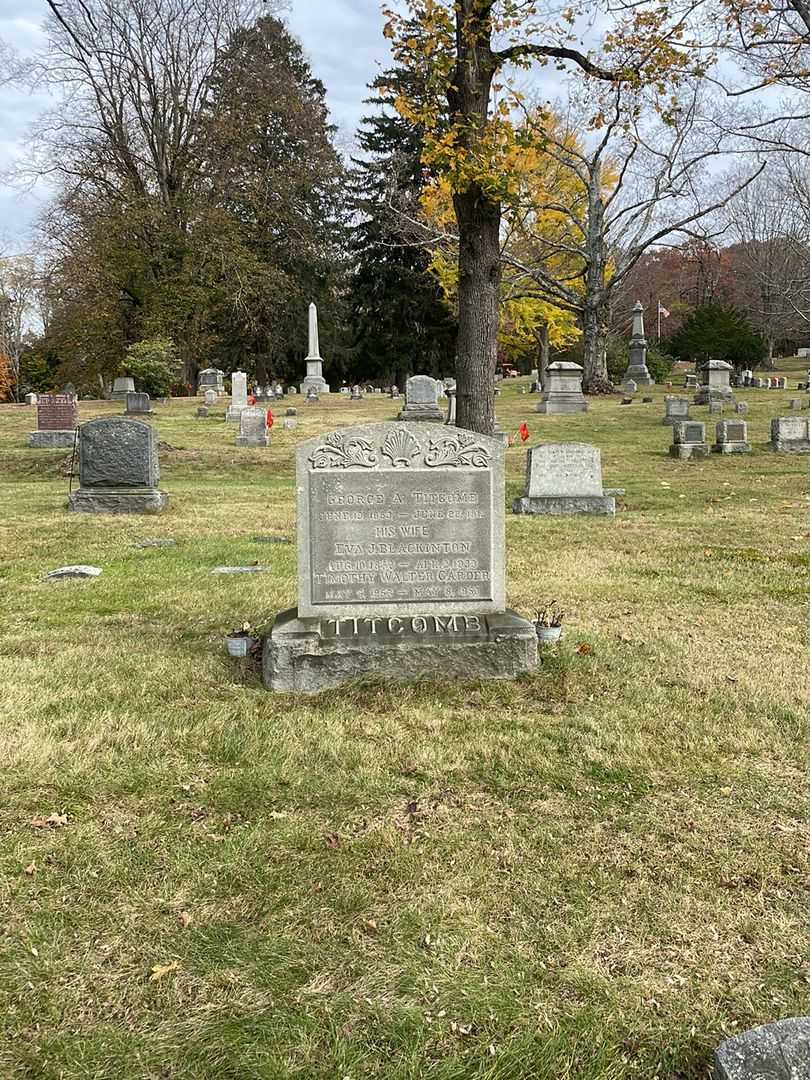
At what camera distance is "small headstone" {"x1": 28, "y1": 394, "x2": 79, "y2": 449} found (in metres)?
20.7

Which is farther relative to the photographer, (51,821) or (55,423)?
(55,423)

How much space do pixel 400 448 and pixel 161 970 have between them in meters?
3.12

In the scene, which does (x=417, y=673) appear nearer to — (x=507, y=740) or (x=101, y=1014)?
(x=507, y=740)

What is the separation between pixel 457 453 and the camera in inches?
193

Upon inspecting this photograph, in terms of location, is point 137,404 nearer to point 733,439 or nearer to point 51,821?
point 733,439

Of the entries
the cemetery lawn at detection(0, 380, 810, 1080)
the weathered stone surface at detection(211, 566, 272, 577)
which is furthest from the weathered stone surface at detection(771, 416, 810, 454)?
the weathered stone surface at detection(211, 566, 272, 577)

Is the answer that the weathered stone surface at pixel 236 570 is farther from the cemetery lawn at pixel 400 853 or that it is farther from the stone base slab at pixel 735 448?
the stone base slab at pixel 735 448

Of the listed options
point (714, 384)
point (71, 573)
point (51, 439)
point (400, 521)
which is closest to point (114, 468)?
point (71, 573)

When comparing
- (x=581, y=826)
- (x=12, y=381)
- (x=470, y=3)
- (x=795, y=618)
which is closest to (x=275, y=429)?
(x=470, y=3)

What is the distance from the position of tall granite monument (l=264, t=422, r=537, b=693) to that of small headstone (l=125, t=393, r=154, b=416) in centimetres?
2526

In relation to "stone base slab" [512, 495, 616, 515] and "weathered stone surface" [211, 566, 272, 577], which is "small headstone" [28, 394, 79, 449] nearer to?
"stone base slab" [512, 495, 616, 515]

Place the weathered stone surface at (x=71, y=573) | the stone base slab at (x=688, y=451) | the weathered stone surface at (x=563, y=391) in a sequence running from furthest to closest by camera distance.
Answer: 1. the weathered stone surface at (x=563, y=391)
2. the stone base slab at (x=688, y=451)
3. the weathered stone surface at (x=71, y=573)

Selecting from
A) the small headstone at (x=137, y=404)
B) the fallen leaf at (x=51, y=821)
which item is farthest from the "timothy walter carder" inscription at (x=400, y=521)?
the small headstone at (x=137, y=404)

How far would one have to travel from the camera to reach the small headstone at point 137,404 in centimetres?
2833
